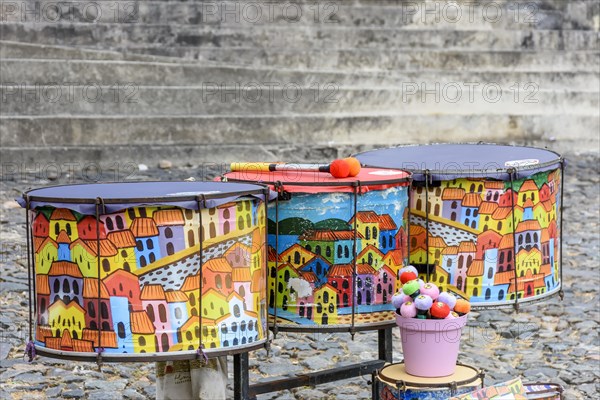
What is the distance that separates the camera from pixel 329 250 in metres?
4.41

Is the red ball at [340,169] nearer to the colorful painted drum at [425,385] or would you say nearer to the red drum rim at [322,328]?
the red drum rim at [322,328]

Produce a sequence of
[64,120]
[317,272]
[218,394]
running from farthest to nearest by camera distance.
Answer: [64,120]
[218,394]
[317,272]

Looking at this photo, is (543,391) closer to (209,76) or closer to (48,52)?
(209,76)

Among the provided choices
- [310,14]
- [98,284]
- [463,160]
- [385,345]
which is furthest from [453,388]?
[310,14]

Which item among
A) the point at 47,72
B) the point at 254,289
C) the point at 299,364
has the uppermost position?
the point at 47,72

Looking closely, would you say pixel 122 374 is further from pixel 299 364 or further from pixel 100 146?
pixel 100 146

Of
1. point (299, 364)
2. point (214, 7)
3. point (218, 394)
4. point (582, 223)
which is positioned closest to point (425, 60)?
point (214, 7)

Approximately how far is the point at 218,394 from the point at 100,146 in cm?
630

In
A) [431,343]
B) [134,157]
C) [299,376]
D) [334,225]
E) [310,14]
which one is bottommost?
[299,376]

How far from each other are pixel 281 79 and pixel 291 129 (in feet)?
2.06

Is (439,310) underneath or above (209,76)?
underneath

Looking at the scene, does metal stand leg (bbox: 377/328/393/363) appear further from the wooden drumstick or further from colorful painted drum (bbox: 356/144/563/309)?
the wooden drumstick

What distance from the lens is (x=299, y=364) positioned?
246 inches

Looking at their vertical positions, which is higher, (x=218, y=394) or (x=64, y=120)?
(x=64, y=120)
